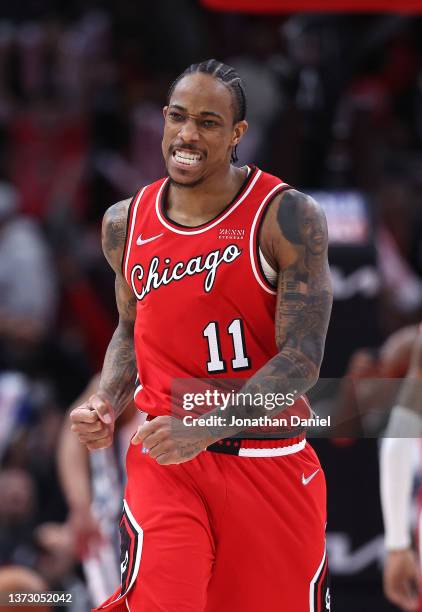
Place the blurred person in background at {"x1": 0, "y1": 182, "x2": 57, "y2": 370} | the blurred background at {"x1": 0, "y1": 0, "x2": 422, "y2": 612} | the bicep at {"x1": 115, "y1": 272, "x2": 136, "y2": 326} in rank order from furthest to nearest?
the blurred person in background at {"x1": 0, "y1": 182, "x2": 57, "y2": 370}, the blurred background at {"x1": 0, "y1": 0, "x2": 422, "y2": 612}, the bicep at {"x1": 115, "y1": 272, "x2": 136, "y2": 326}

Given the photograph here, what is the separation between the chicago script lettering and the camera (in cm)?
417

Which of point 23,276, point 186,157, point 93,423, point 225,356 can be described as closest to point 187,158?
point 186,157

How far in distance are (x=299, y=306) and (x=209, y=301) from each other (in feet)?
0.90

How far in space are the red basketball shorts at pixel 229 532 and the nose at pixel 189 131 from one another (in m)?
0.95

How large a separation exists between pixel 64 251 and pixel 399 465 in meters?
4.56

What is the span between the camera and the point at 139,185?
9.83 meters

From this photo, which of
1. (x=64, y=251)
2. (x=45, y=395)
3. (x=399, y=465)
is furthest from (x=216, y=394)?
(x=64, y=251)

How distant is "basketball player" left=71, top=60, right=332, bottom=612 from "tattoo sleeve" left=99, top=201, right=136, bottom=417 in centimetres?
22

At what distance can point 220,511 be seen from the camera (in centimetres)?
416

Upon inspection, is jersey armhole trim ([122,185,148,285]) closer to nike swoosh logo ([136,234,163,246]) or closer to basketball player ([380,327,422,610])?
nike swoosh logo ([136,234,163,246])

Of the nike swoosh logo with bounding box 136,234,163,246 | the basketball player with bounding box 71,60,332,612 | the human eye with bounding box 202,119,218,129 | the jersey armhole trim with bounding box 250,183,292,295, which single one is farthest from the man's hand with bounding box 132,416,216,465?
the human eye with bounding box 202,119,218,129

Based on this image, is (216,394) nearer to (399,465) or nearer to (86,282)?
(399,465)

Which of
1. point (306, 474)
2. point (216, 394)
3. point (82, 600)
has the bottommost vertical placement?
point (82, 600)

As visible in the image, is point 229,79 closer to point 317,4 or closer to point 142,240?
point 142,240
